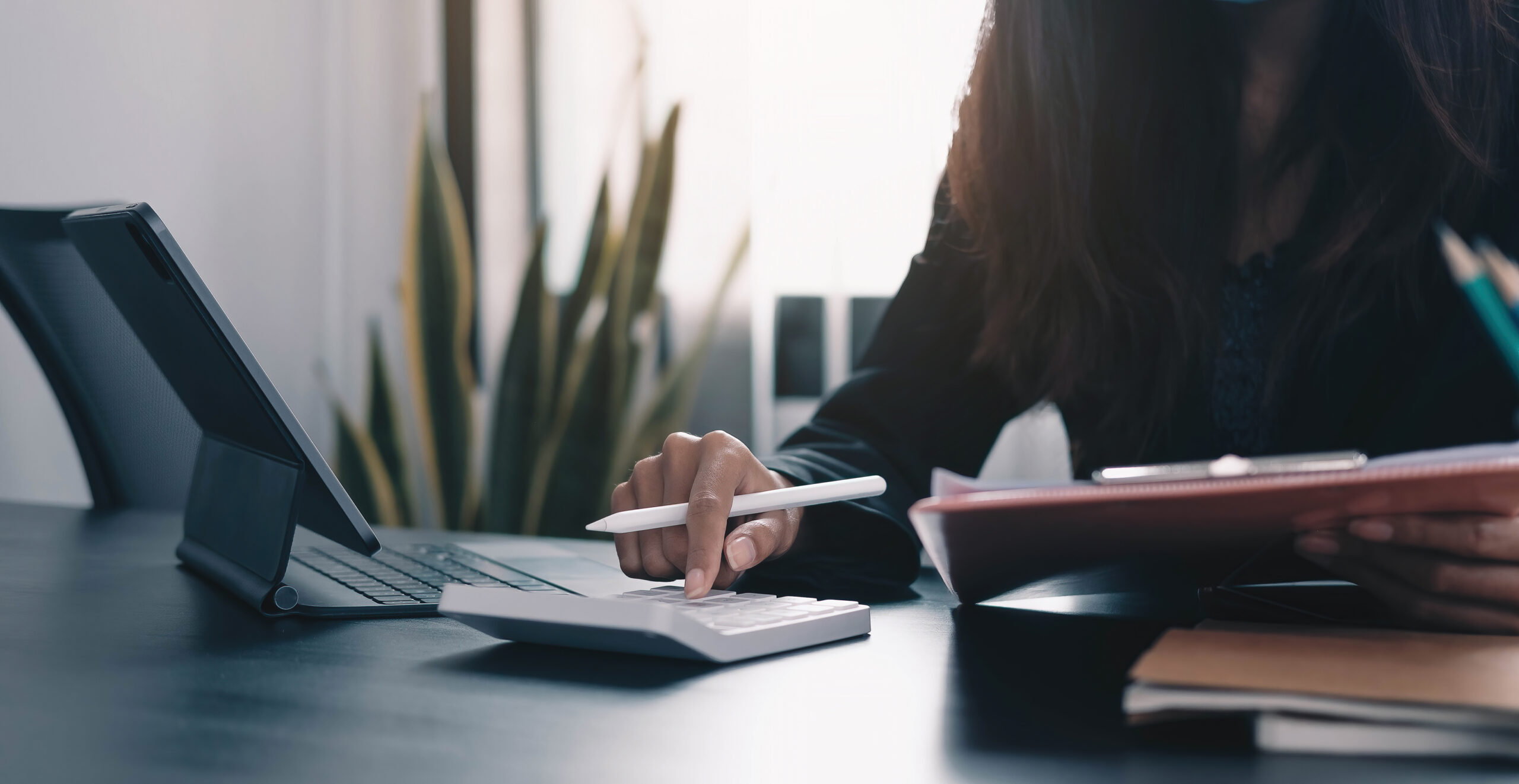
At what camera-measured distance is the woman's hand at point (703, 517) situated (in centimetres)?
53

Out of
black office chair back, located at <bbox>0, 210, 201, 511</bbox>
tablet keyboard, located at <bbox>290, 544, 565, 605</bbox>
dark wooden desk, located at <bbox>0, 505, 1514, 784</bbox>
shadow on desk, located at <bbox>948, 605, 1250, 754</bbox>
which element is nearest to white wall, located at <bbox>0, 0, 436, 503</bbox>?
black office chair back, located at <bbox>0, 210, 201, 511</bbox>

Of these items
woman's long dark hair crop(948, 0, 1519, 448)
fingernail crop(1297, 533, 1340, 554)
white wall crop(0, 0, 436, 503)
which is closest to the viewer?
fingernail crop(1297, 533, 1340, 554)

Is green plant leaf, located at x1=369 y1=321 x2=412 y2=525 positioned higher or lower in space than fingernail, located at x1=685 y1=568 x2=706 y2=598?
lower

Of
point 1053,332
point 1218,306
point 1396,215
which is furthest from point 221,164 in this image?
point 1396,215

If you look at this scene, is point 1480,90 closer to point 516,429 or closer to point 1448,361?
point 1448,361

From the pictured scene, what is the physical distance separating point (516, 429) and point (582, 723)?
5.02ft

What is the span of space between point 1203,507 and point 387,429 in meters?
1.79

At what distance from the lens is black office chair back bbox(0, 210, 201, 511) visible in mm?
819

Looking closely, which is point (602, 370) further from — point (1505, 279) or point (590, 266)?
point (1505, 279)

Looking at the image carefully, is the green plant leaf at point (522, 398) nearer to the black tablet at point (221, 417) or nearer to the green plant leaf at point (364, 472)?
the green plant leaf at point (364, 472)

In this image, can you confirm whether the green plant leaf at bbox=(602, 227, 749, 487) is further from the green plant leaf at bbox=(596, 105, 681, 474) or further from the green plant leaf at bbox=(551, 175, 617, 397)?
the green plant leaf at bbox=(551, 175, 617, 397)

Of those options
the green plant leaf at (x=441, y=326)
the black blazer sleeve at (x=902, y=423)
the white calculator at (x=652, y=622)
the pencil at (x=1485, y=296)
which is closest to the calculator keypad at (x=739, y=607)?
the white calculator at (x=652, y=622)

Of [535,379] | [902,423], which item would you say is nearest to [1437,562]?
[902,423]

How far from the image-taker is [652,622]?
15.6 inches
